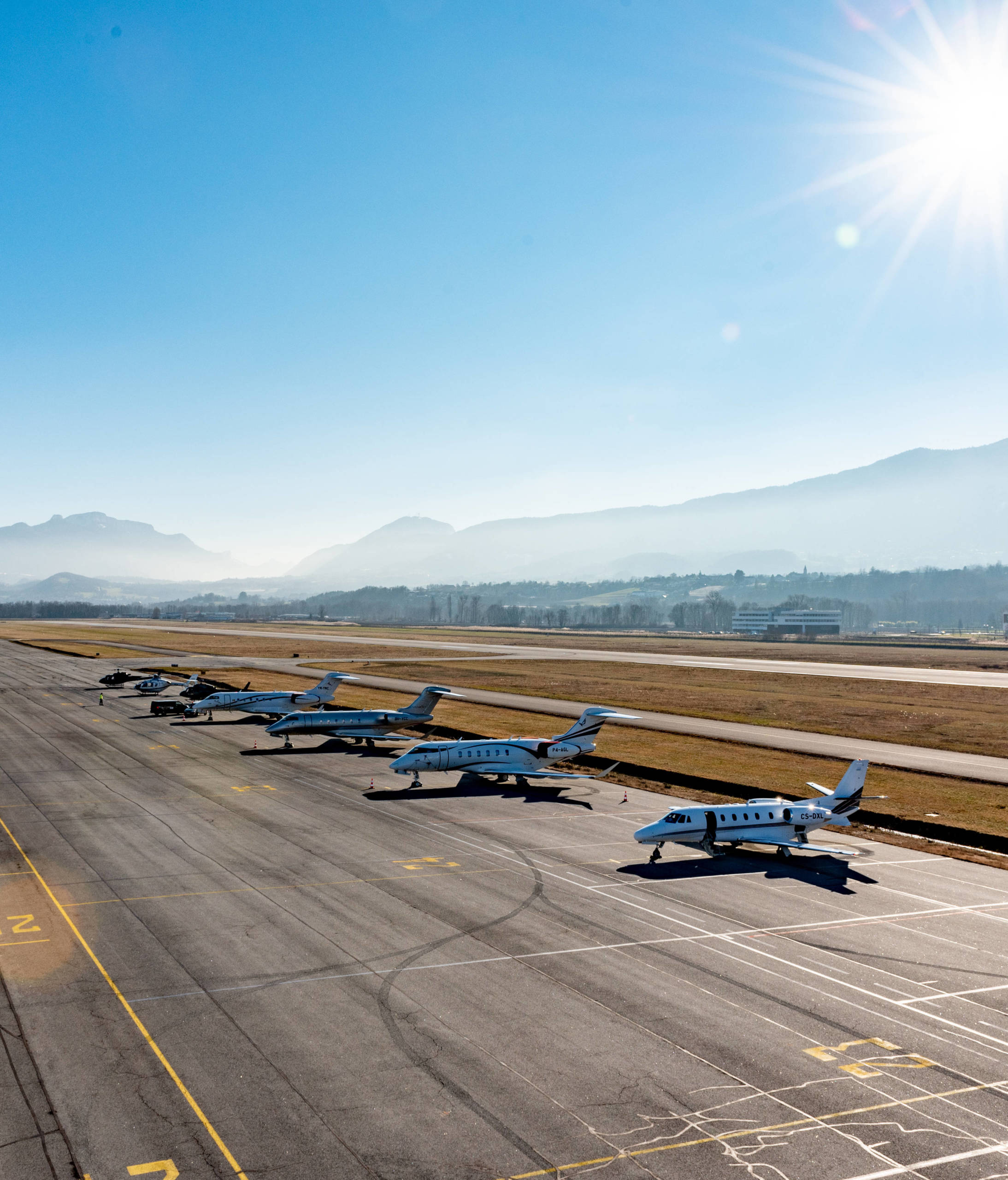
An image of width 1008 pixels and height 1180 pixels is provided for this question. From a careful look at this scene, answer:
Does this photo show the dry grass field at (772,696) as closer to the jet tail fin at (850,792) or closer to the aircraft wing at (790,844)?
the jet tail fin at (850,792)

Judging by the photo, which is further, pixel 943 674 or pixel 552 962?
pixel 943 674

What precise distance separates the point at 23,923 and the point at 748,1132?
85.2 feet

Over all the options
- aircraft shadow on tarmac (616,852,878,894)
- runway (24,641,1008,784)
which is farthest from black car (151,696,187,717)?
aircraft shadow on tarmac (616,852,878,894)

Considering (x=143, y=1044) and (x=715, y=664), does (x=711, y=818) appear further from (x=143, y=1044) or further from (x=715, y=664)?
(x=715, y=664)

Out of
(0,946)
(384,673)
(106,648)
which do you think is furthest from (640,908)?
(106,648)

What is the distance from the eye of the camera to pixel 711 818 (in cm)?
4138

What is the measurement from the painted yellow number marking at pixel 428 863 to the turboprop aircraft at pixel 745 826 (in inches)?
355

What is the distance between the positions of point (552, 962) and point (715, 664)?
138 meters

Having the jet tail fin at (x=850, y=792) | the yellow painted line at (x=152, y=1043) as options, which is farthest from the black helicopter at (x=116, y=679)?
the jet tail fin at (x=850, y=792)

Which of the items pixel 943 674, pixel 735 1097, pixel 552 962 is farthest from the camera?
pixel 943 674

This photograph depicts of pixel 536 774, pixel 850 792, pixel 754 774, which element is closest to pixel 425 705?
pixel 536 774

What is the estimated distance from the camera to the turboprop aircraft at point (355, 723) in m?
70.6

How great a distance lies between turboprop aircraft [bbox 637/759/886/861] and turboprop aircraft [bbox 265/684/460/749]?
31874mm

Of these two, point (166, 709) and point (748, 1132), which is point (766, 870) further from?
point (166, 709)
